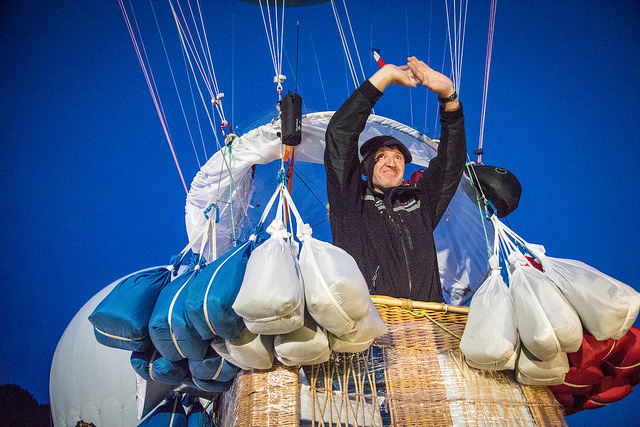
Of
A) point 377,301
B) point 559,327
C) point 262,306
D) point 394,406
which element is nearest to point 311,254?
point 262,306

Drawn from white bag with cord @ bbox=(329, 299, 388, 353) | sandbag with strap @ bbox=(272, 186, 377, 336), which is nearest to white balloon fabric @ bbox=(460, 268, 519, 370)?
white bag with cord @ bbox=(329, 299, 388, 353)

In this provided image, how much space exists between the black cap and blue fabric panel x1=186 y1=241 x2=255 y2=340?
1225 millimetres

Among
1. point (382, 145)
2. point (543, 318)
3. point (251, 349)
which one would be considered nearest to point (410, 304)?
point (543, 318)

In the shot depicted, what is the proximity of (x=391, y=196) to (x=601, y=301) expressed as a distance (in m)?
0.99

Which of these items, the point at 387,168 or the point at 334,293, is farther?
the point at 387,168

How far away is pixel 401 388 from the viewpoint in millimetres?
1448

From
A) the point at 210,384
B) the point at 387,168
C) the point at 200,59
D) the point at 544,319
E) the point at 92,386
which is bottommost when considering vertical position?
the point at 92,386

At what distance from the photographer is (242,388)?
1.42 meters

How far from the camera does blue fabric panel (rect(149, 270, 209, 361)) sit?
1323 mm

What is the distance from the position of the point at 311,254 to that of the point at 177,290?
48 cm

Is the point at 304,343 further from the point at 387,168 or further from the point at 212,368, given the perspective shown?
the point at 387,168

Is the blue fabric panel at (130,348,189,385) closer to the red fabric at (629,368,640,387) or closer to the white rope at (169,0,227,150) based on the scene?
the white rope at (169,0,227,150)

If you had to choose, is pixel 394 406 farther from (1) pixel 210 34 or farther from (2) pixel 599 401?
(1) pixel 210 34

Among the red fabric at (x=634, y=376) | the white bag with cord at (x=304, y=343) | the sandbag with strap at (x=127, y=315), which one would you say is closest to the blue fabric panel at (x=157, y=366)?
the sandbag with strap at (x=127, y=315)
